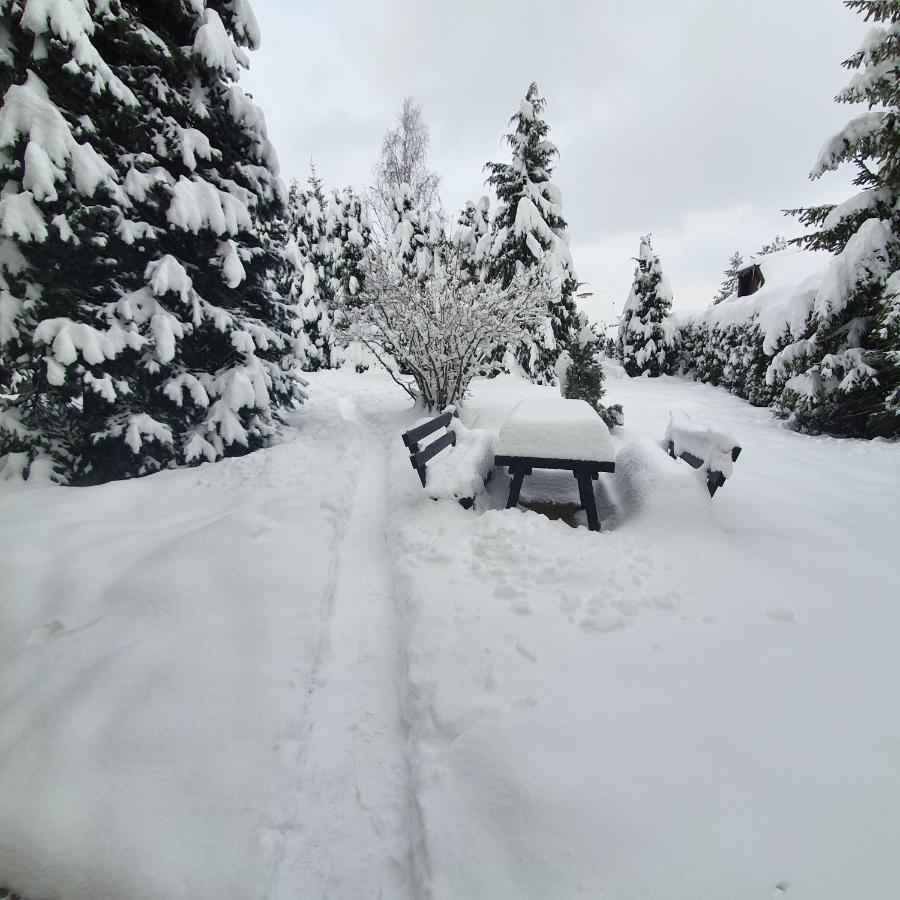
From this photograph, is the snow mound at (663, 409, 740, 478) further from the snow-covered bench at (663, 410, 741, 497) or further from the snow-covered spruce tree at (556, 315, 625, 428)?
the snow-covered spruce tree at (556, 315, 625, 428)

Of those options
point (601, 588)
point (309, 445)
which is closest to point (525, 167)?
point (309, 445)

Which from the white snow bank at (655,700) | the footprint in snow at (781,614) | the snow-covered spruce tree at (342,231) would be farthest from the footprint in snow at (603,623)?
the snow-covered spruce tree at (342,231)

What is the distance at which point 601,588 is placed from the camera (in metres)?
3.04

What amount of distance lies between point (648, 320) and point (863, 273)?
48.1ft

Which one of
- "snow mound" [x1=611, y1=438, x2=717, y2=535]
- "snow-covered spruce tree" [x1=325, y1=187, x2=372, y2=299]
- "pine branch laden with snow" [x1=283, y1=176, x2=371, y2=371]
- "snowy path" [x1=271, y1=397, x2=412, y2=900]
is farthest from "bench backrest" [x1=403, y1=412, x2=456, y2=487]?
"snow-covered spruce tree" [x1=325, y1=187, x2=372, y2=299]

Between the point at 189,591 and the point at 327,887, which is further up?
the point at 189,591

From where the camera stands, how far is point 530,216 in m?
14.3

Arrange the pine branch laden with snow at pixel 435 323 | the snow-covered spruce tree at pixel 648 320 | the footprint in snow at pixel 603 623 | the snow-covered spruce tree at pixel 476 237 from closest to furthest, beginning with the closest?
the footprint in snow at pixel 603 623
the pine branch laden with snow at pixel 435 323
the snow-covered spruce tree at pixel 476 237
the snow-covered spruce tree at pixel 648 320

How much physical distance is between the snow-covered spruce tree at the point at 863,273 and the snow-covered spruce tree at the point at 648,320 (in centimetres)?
1307

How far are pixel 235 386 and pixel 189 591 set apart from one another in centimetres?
379

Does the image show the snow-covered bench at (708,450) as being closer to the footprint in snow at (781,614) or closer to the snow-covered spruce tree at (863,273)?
the footprint in snow at (781,614)

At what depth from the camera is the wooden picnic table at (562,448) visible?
A: 417cm

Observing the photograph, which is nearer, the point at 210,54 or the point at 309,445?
the point at 210,54

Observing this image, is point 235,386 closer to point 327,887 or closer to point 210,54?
point 210,54
